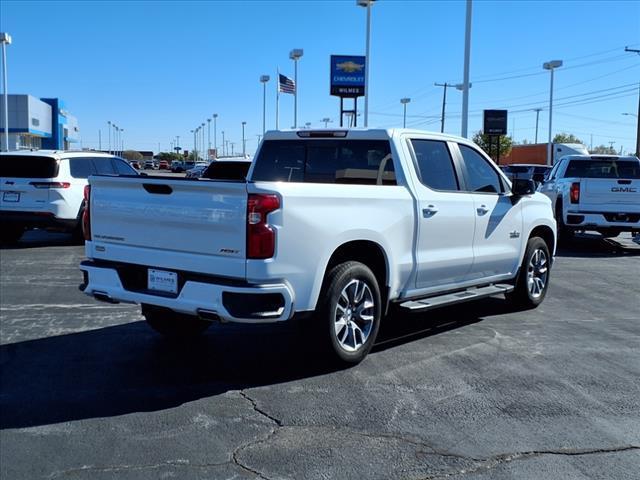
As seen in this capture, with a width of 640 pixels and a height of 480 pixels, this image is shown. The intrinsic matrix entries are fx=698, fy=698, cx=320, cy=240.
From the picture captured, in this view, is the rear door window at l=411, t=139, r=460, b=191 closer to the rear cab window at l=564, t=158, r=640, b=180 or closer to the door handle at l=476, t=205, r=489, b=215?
the door handle at l=476, t=205, r=489, b=215

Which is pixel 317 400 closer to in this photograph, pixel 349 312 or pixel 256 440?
pixel 256 440

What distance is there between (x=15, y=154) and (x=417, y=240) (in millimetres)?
9834

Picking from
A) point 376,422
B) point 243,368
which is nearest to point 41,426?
point 243,368

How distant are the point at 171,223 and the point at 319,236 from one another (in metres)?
1.14

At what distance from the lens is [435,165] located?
692cm

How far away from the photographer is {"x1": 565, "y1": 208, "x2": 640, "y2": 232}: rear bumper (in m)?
14.1

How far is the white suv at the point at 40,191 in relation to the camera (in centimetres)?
1320

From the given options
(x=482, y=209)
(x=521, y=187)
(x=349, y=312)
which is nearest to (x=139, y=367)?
(x=349, y=312)

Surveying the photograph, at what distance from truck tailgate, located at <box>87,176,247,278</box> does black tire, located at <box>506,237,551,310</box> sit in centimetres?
435

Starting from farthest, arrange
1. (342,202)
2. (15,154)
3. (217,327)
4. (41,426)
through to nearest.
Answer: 1. (15,154)
2. (217,327)
3. (342,202)
4. (41,426)

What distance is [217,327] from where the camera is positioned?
7.30 m

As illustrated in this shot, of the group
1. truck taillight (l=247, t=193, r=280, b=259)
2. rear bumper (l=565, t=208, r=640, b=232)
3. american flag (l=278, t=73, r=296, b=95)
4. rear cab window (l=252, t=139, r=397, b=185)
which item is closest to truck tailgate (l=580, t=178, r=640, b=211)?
rear bumper (l=565, t=208, r=640, b=232)

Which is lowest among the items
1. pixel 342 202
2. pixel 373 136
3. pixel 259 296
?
pixel 259 296

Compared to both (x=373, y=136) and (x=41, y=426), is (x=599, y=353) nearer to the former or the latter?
(x=373, y=136)
